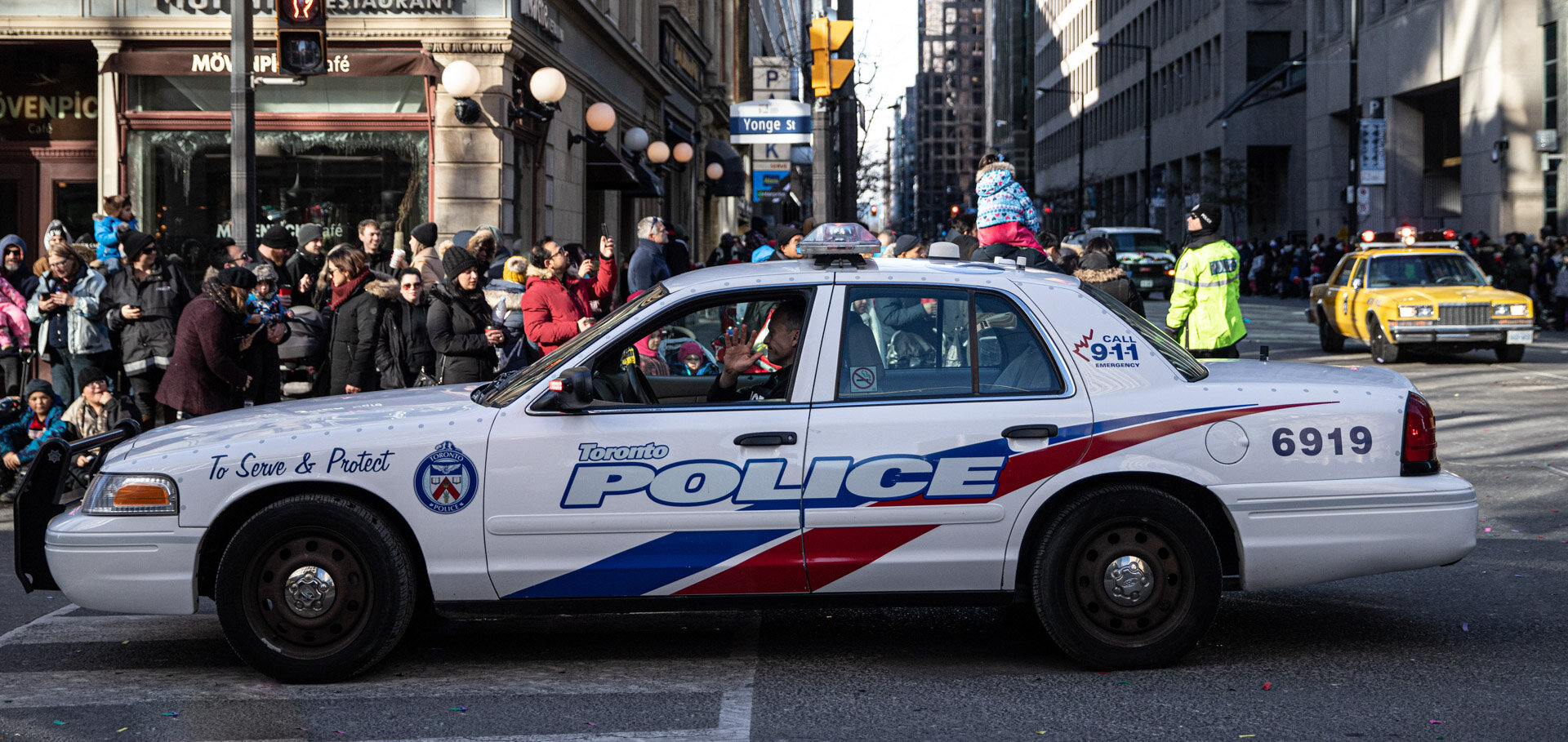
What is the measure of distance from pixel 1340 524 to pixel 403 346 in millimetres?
6781

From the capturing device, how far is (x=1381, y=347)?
2041 cm

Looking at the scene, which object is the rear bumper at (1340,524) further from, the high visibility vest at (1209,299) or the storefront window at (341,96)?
the storefront window at (341,96)

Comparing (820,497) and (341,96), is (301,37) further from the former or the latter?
(820,497)

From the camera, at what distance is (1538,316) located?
28.6 meters

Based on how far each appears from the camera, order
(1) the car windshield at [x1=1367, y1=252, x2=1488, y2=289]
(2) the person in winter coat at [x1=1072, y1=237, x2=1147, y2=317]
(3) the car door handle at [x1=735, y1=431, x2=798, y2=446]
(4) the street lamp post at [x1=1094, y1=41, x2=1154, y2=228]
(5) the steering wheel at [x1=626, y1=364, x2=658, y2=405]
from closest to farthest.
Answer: (3) the car door handle at [x1=735, y1=431, x2=798, y2=446]
(5) the steering wheel at [x1=626, y1=364, x2=658, y2=405]
(2) the person in winter coat at [x1=1072, y1=237, x2=1147, y2=317]
(1) the car windshield at [x1=1367, y1=252, x2=1488, y2=289]
(4) the street lamp post at [x1=1094, y1=41, x2=1154, y2=228]

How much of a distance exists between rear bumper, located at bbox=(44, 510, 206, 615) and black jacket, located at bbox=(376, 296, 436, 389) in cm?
472

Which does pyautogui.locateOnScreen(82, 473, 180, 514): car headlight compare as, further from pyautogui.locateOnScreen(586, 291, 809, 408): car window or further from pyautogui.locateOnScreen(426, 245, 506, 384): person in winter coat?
pyautogui.locateOnScreen(426, 245, 506, 384): person in winter coat

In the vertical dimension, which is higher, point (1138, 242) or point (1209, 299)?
point (1138, 242)

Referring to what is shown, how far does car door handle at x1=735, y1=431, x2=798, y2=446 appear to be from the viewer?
5711 mm

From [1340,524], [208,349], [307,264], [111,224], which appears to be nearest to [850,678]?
[1340,524]

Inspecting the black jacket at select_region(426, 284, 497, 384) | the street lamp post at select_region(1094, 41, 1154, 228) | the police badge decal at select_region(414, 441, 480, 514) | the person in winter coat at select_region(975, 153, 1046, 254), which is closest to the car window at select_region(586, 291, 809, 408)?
the police badge decal at select_region(414, 441, 480, 514)

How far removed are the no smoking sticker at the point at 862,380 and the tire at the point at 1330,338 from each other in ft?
59.7

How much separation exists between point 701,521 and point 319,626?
147cm

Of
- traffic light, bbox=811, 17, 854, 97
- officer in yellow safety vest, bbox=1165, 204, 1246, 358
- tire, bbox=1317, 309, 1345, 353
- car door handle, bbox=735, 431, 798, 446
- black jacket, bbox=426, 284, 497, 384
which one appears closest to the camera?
car door handle, bbox=735, 431, 798, 446
